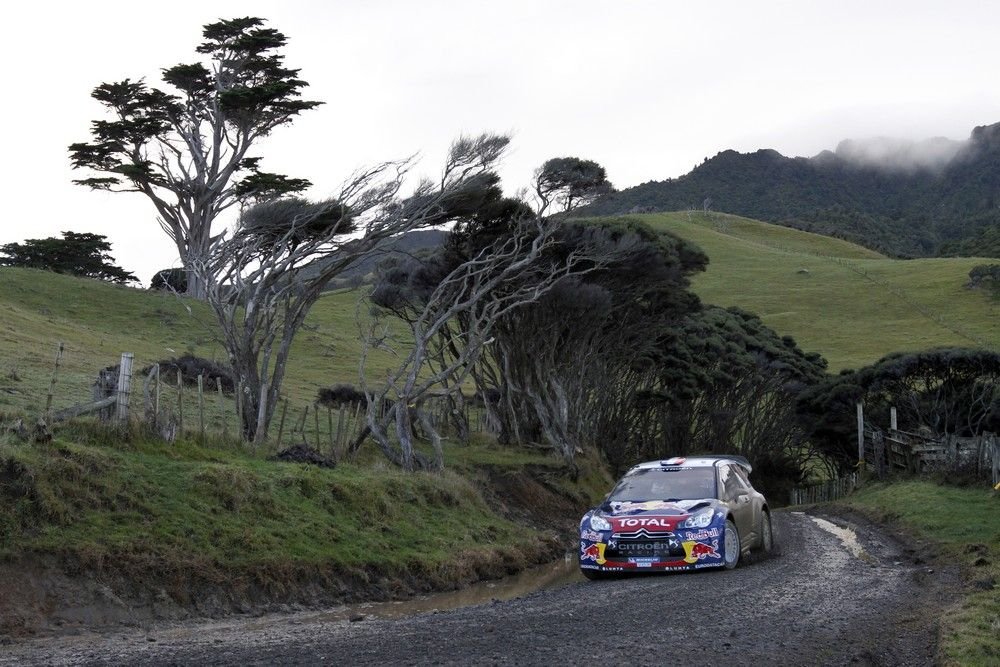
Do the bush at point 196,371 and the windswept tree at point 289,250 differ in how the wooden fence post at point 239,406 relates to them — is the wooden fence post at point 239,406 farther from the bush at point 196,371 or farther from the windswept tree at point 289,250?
the bush at point 196,371

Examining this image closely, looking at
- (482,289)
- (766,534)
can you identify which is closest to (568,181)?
(482,289)

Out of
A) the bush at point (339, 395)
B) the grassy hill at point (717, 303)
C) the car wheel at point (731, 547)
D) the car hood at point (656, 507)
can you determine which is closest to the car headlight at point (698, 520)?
the car hood at point (656, 507)

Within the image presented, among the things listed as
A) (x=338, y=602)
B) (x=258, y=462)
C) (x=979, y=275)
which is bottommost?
(x=338, y=602)

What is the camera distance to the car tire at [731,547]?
581 inches

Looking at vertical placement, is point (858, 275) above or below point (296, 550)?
above

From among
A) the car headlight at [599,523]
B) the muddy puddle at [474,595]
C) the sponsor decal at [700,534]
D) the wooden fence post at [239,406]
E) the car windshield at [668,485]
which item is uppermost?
the wooden fence post at [239,406]

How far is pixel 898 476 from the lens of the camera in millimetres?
34094

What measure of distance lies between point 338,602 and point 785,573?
568 cm

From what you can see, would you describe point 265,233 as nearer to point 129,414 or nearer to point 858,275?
point 129,414

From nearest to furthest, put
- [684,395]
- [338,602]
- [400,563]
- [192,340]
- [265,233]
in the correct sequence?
[338,602] → [400,563] → [265,233] → [684,395] → [192,340]

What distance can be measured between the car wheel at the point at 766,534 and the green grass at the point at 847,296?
56261mm

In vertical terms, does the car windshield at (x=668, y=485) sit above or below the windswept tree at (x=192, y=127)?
below

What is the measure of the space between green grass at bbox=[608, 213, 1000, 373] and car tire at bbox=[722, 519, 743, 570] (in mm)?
58682

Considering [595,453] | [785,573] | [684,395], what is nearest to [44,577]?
[785,573]
